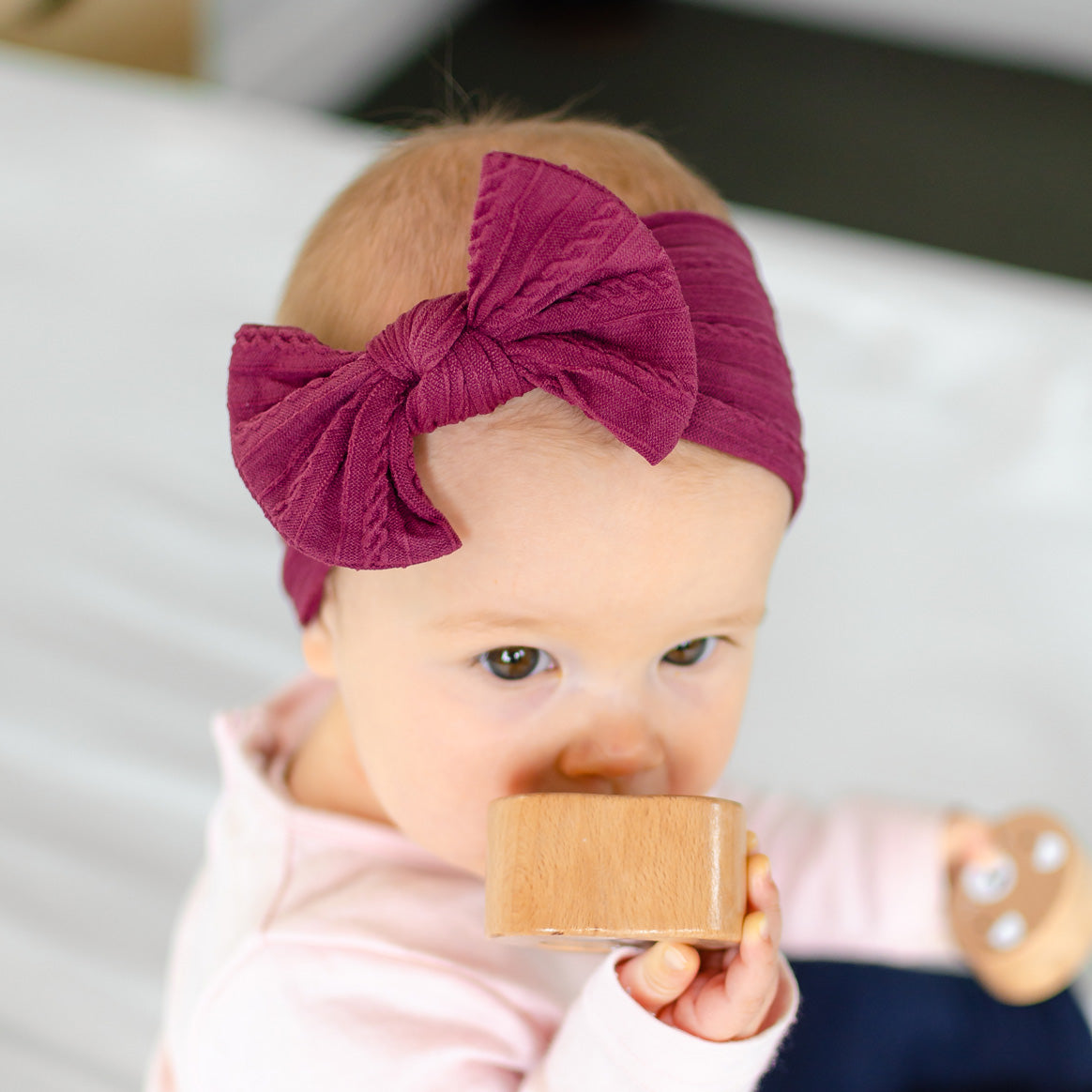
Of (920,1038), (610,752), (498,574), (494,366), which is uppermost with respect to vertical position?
(494,366)

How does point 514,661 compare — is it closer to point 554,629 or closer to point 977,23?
point 554,629

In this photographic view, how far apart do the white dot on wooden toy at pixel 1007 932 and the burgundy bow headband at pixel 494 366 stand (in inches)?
24.4

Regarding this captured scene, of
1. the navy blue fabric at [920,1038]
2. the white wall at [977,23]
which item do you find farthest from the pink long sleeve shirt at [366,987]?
the white wall at [977,23]

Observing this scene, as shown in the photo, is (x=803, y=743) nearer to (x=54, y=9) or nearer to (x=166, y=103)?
(x=166, y=103)

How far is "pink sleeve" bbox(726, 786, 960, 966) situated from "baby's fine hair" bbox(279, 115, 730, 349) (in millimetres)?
526

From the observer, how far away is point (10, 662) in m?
1.35

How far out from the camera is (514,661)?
73cm

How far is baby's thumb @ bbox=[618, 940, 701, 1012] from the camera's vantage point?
2.22 feet

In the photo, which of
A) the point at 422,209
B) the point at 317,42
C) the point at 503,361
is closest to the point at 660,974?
the point at 503,361

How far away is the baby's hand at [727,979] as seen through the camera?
668 mm

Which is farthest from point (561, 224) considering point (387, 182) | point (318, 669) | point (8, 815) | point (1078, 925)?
point (8, 815)

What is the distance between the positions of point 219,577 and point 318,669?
0.62 m

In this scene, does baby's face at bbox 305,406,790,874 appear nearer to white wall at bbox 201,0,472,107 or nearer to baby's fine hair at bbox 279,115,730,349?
baby's fine hair at bbox 279,115,730,349

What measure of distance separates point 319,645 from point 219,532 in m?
0.68
